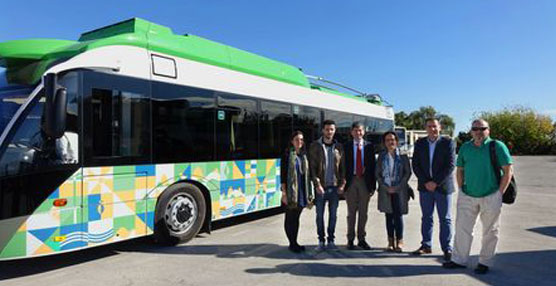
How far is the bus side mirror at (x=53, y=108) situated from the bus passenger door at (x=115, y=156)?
0.54 m

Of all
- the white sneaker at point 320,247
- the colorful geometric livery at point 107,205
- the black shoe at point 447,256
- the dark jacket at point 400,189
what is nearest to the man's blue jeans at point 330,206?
the white sneaker at point 320,247

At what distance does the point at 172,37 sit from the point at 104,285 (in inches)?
160

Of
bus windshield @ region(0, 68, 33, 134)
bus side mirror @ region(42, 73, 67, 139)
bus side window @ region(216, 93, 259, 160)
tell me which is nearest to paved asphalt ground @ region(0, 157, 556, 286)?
bus side window @ region(216, 93, 259, 160)

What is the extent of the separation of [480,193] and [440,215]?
827 mm

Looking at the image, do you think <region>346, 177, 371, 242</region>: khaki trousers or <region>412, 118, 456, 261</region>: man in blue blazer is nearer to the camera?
<region>412, 118, 456, 261</region>: man in blue blazer

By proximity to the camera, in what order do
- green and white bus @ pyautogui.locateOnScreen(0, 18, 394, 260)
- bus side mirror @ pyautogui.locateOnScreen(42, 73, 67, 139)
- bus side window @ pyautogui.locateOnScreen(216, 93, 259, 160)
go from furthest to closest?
bus side window @ pyautogui.locateOnScreen(216, 93, 259, 160)
green and white bus @ pyautogui.locateOnScreen(0, 18, 394, 260)
bus side mirror @ pyautogui.locateOnScreen(42, 73, 67, 139)

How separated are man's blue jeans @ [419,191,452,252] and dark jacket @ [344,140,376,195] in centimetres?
77


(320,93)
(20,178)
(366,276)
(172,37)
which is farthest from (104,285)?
(320,93)

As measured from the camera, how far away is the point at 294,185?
19.4 feet

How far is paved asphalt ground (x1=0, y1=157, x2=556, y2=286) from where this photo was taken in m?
4.73

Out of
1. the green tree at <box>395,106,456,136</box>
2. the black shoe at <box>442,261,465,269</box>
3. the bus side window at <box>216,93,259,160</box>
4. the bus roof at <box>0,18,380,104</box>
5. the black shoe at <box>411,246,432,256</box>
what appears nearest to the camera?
the black shoe at <box>442,261,465,269</box>

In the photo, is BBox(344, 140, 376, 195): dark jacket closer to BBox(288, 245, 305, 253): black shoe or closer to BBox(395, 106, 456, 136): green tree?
BBox(288, 245, 305, 253): black shoe

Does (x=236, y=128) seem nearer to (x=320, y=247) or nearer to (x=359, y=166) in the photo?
(x=359, y=166)

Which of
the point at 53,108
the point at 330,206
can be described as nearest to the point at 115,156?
the point at 53,108
